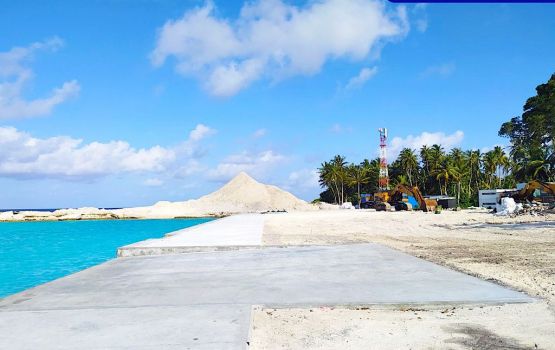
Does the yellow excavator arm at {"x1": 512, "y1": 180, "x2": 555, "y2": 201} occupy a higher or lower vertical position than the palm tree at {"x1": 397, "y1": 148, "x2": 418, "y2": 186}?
lower

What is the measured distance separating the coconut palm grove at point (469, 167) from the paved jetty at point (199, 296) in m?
47.6

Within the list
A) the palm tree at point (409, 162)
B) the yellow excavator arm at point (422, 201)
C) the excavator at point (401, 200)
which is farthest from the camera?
the palm tree at point (409, 162)

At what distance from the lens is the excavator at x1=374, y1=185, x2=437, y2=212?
150 feet

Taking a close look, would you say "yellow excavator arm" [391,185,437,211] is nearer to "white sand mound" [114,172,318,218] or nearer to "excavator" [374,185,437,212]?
"excavator" [374,185,437,212]

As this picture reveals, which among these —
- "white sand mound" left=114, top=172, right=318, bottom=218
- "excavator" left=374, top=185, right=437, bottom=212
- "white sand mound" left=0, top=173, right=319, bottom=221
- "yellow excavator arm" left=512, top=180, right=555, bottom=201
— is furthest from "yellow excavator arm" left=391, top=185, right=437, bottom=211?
"white sand mound" left=114, top=172, right=318, bottom=218

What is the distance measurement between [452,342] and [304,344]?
148 cm

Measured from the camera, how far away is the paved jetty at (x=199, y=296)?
495cm

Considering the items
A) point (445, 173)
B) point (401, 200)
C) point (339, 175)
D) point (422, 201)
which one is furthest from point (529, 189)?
point (339, 175)

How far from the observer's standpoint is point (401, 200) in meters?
51.0

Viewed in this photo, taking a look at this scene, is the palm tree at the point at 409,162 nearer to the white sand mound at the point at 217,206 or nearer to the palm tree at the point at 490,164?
the palm tree at the point at 490,164

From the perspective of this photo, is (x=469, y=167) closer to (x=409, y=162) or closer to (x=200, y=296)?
(x=409, y=162)

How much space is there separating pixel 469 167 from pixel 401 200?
3617 cm

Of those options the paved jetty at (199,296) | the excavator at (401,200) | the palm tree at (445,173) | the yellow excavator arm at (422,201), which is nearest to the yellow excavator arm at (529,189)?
the yellow excavator arm at (422,201)

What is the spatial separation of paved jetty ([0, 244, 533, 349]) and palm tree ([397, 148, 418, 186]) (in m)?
77.0
